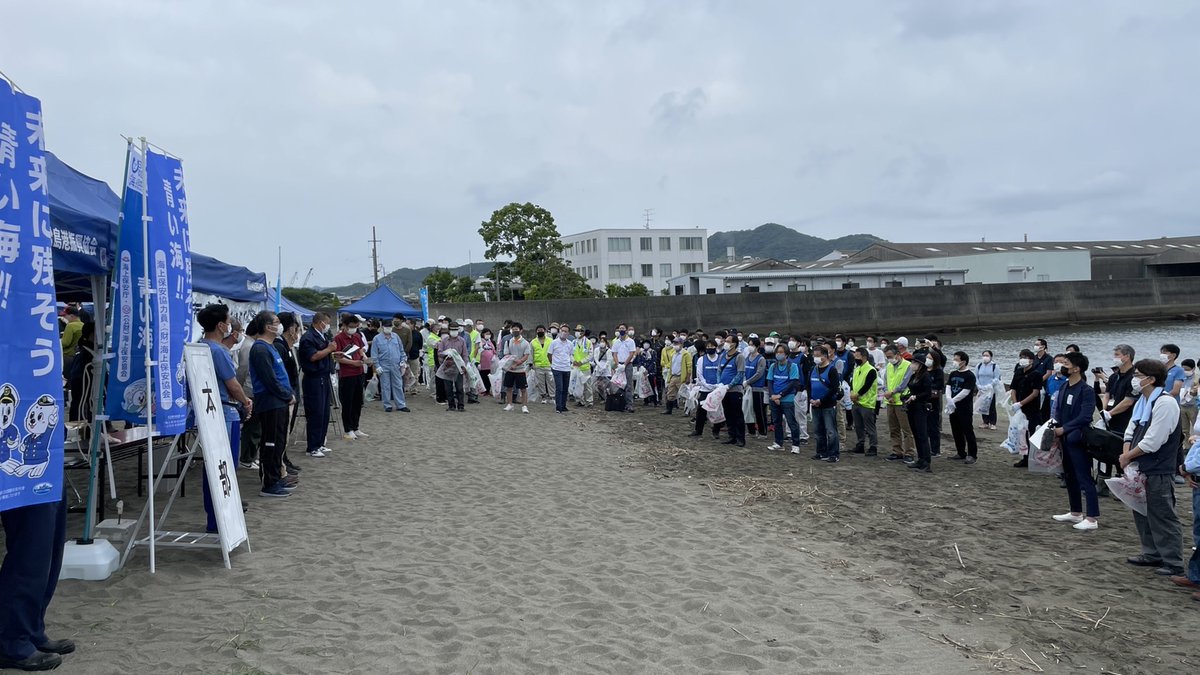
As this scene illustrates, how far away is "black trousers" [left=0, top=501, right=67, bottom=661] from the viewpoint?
3842 millimetres

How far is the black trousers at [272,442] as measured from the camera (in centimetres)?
751

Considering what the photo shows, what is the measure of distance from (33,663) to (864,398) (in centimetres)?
1035

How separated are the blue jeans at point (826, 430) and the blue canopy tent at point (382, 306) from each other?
14.3 metres

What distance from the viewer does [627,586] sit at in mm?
5602

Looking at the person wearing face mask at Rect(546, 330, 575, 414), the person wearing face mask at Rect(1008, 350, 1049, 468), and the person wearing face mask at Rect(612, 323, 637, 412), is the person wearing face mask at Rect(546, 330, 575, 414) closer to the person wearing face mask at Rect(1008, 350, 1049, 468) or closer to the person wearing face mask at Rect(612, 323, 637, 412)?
the person wearing face mask at Rect(612, 323, 637, 412)

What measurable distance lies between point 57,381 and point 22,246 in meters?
0.70

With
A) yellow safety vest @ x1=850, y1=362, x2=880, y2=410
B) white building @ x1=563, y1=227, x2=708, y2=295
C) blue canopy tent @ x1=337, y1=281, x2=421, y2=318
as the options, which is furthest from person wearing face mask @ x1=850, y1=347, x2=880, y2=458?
white building @ x1=563, y1=227, x2=708, y2=295

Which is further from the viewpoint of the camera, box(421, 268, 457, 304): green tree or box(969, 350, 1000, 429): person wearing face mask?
box(421, 268, 457, 304): green tree

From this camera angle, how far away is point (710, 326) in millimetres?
46000

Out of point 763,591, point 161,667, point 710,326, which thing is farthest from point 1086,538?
point 710,326

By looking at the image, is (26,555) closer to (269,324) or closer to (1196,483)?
(269,324)

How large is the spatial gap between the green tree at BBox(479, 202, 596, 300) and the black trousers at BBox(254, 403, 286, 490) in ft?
127

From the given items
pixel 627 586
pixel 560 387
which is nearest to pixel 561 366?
pixel 560 387

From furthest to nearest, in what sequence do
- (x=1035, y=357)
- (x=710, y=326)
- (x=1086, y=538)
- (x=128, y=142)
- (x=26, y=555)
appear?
(x=710, y=326) < (x=1035, y=357) < (x=1086, y=538) < (x=128, y=142) < (x=26, y=555)
